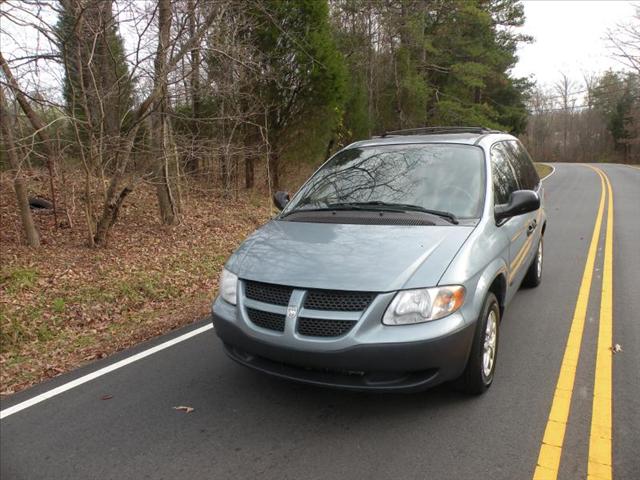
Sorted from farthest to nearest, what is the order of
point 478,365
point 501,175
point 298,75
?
point 298,75, point 501,175, point 478,365

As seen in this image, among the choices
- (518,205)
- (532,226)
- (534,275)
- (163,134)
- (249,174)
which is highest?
(163,134)

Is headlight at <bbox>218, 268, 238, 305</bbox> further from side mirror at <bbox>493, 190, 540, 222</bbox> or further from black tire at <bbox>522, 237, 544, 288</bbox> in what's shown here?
black tire at <bbox>522, 237, 544, 288</bbox>

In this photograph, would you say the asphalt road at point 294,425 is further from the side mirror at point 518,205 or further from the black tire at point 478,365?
the side mirror at point 518,205

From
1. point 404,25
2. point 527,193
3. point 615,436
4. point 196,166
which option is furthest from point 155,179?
point 404,25

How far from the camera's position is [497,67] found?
107ft

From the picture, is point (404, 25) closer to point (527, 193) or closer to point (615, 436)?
point (527, 193)

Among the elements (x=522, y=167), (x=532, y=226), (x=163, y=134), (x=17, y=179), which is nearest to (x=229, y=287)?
(x=532, y=226)

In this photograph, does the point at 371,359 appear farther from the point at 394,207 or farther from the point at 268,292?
the point at 394,207

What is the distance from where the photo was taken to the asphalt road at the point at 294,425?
287 cm

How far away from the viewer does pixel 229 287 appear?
3.56 meters

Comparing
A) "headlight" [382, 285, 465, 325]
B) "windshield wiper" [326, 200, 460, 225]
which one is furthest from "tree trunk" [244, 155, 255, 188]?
"headlight" [382, 285, 465, 325]

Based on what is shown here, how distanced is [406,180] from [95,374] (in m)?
3.13

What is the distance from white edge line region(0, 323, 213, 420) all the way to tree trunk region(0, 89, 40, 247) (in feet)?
14.0

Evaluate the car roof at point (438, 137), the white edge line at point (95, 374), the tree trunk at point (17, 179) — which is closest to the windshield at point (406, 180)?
the car roof at point (438, 137)
